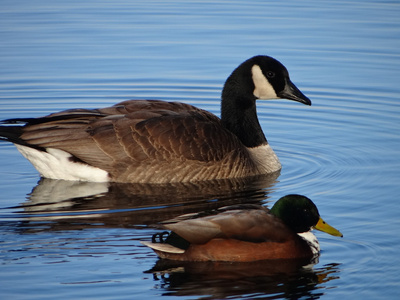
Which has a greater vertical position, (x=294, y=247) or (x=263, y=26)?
(x=263, y=26)

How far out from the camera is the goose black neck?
1347 cm

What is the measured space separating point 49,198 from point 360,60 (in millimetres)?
9726

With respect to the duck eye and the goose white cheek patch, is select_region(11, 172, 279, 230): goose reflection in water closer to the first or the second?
the goose white cheek patch

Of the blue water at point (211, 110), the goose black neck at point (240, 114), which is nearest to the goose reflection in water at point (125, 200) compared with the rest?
the blue water at point (211, 110)

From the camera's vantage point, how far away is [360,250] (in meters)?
9.27

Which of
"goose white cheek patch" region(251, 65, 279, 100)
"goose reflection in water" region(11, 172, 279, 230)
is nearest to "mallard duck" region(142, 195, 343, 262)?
"goose reflection in water" region(11, 172, 279, 230)

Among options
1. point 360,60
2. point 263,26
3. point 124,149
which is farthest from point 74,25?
point 124,149

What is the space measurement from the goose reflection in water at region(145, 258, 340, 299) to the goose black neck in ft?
15.3

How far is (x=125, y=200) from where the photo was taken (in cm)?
1137

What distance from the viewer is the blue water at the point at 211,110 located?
8.52 metres

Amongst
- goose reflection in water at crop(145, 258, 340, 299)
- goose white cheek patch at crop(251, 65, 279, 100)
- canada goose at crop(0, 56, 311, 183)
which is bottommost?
goose reflection in water at crop(145, 258, 340, 299)

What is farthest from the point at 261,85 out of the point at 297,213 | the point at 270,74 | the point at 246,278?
the point at 246,278

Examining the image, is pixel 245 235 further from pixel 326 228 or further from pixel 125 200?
pixel 125 200

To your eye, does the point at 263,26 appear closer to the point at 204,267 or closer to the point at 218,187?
the point at 218,187
